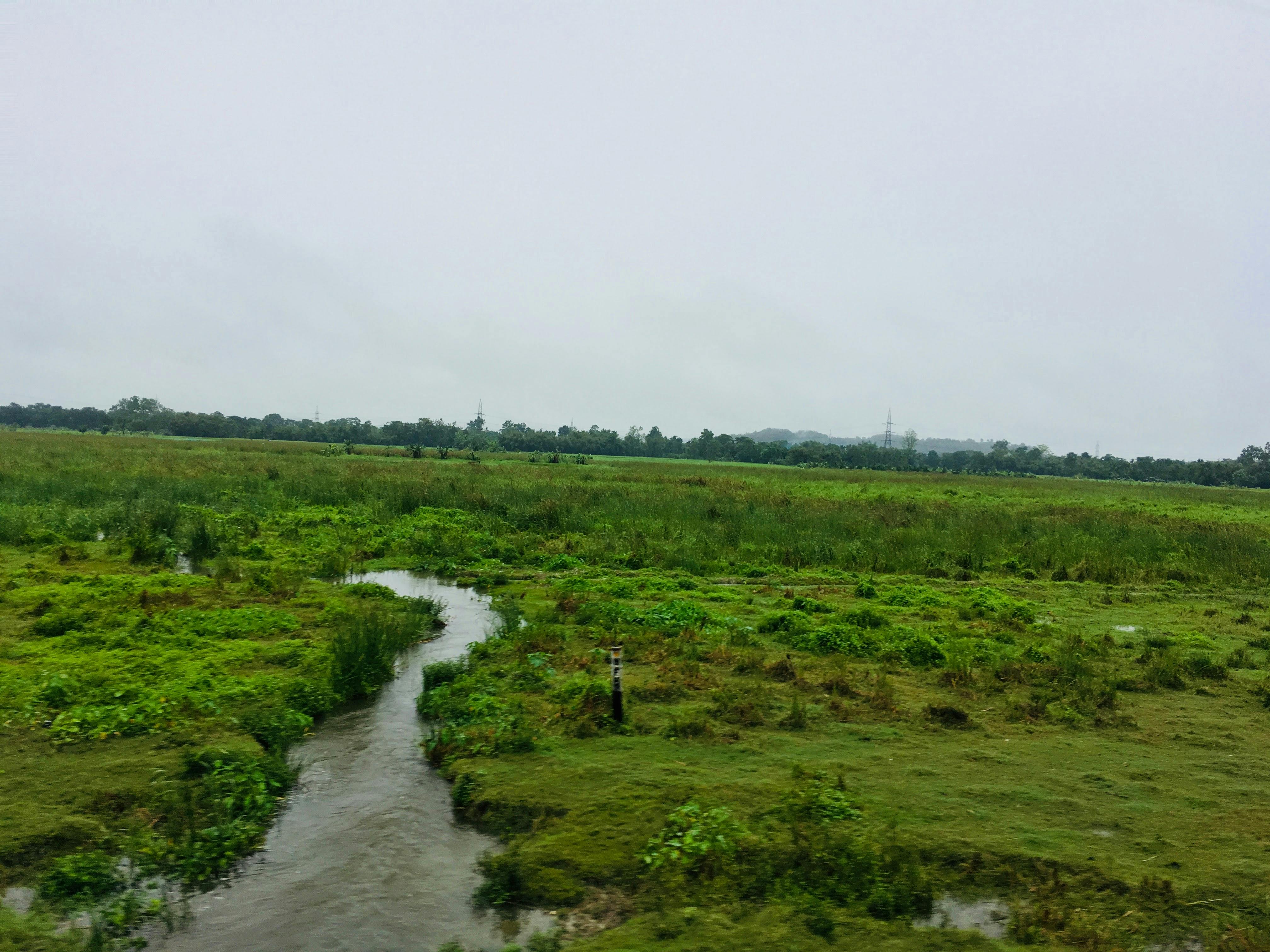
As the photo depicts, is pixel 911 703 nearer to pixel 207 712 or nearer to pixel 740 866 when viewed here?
pixel 740 866

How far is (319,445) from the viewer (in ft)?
287

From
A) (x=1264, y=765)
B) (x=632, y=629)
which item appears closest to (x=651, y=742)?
(x=632, y=629)

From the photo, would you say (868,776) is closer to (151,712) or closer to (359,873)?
(359,873)

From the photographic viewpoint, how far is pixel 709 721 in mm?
8969

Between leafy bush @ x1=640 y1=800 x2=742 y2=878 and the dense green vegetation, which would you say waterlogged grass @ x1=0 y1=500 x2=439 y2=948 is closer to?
the dense green vegetation

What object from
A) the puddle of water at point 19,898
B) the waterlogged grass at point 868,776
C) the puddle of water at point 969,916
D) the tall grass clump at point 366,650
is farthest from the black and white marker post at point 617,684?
the puddle of water at point 19,898

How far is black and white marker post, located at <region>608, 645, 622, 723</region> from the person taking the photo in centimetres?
838

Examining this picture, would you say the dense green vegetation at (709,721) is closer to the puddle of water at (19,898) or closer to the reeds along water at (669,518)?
the puddle of water at (19,898)

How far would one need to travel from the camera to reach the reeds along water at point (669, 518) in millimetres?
20516

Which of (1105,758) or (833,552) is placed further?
(833,552)

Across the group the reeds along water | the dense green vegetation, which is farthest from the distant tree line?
the dense green vegetation

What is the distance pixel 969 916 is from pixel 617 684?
417 centimetres

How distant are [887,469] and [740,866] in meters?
102

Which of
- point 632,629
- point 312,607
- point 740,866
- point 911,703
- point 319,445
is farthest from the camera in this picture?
point 319,445
